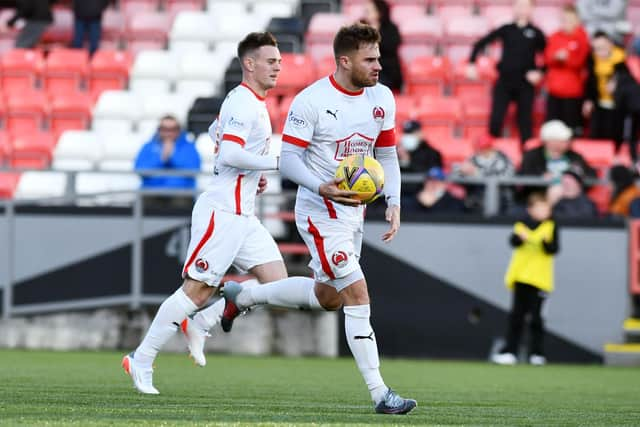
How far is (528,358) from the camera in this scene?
14.8 metres

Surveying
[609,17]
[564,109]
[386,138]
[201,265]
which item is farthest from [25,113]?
[386,138]

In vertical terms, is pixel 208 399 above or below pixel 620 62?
below

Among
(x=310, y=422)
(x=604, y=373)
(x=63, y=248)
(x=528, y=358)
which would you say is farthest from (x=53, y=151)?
(x=310, y=422)

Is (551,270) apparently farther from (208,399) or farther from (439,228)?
(208,399)

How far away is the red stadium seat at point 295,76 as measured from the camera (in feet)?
55.7

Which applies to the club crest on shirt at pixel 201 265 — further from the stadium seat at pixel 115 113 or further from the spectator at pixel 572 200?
the stadium seat at pixel 115 113

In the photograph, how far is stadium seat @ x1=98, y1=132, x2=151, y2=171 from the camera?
54.1ft

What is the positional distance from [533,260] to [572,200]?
2.99 feet

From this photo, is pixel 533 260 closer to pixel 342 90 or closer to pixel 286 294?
pixel 286 294

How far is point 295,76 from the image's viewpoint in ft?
55.7

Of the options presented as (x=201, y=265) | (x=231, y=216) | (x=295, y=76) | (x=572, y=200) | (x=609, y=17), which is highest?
(x=609, y=17)

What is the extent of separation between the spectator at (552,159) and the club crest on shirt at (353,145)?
732 centimetres

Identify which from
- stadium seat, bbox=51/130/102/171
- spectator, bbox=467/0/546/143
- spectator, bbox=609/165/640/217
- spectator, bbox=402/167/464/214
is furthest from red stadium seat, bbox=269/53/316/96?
spectator, bbox=609/165/640/217

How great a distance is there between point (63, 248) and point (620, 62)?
6402mm
